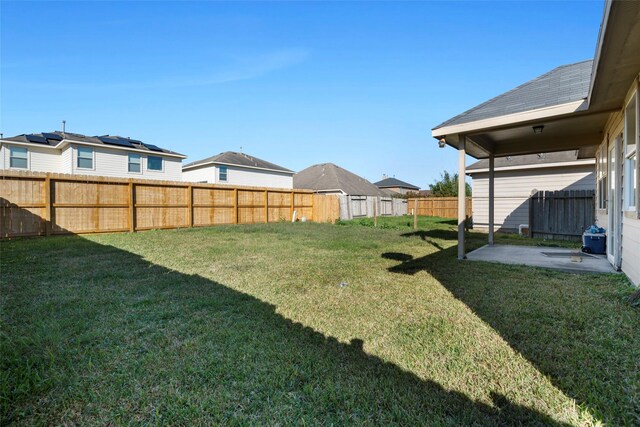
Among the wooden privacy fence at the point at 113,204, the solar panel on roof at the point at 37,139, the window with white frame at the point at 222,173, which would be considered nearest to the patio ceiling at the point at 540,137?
the wooden privacy fence at the point at 113,204

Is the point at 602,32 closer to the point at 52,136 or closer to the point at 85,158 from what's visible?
the point at 85,158

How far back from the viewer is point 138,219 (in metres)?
11.5

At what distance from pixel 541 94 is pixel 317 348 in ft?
22.0

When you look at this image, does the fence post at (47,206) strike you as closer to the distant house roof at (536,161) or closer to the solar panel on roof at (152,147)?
the solar panel on roof at (152,147)

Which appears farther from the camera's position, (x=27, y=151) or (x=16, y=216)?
(x=27, y=151)

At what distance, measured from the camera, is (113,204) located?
35.5 feet

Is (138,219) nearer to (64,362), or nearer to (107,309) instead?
(107,309)

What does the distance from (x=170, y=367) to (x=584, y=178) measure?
1576 centimetres

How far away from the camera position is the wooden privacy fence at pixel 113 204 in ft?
30.0

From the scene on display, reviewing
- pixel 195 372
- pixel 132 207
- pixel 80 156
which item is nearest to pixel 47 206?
pixel 132 207

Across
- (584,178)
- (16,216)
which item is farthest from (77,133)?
(584,178)

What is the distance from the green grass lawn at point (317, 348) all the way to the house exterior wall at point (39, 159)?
640 inches

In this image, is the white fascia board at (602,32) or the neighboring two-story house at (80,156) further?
the neighboring two-story house at (80,156)

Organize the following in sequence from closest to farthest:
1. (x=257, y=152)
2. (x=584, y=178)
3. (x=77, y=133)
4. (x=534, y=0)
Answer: (x=534, y=0) → (x=584, y=178) → (x=77, y=133) → (x=257, y=152)
